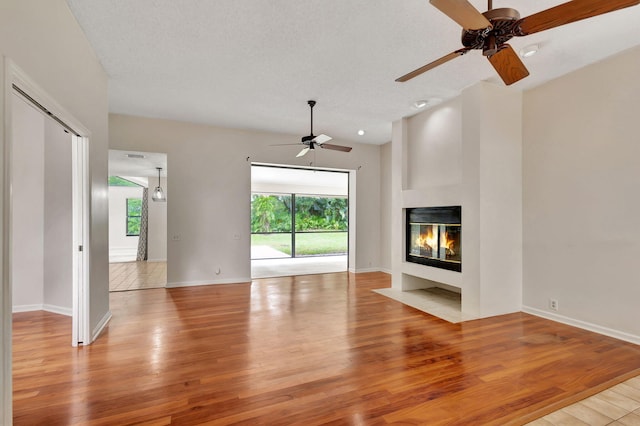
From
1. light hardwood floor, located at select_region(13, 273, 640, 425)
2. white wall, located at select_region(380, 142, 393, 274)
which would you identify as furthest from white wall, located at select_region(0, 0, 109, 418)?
white wall, located at select_region(380, 142, 393, 274)

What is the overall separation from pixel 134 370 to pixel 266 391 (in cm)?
118

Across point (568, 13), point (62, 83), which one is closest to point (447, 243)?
point (568, 13)

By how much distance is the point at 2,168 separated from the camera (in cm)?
161

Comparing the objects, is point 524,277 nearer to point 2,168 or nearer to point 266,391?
point 266,391

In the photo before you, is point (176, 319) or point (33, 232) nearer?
point (176, 319)

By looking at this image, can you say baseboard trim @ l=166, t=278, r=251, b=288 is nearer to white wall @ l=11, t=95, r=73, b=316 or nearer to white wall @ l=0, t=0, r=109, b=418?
white wall @ l=11, t=95, r=73, b=316

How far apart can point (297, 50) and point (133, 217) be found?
1003 cm

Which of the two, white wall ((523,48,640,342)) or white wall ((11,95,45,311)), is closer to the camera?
white wall ((523,48,640,342))

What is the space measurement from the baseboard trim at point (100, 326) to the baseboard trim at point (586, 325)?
5.10 meters

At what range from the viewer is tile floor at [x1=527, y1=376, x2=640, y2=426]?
1915mm

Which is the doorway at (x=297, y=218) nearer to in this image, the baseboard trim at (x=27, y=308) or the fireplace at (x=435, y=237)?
the fireplace at (x=435, y=237)

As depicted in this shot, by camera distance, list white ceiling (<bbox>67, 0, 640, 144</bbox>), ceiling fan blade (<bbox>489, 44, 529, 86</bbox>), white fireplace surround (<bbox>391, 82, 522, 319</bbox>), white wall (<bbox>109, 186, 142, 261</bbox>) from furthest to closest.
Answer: white wall (<bbox>109, 186, 142, 261</bbox>)
white fireplace surround (<bbox>391, 82, 522, 319</bbox>)
white ceiling (<bbox>67, 0, 640, 144</bbox>)
ceiling fan blade (<bbox>489, 44, 529, 86</bbox>)

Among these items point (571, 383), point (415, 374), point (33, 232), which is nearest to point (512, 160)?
point (571, 383)

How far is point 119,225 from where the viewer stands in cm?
1046
